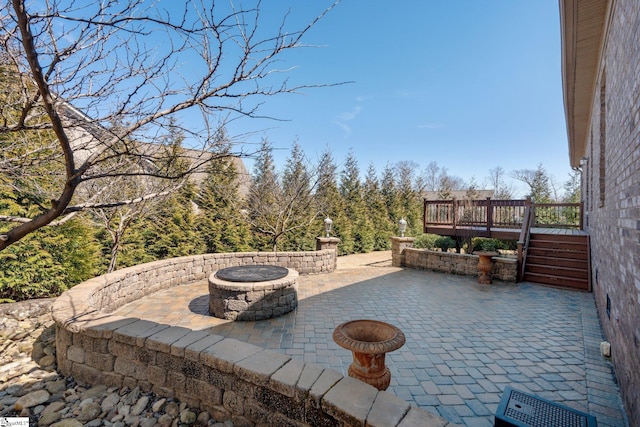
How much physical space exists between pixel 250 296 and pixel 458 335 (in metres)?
3.22

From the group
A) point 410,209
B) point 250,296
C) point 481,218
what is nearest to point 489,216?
point 481,218

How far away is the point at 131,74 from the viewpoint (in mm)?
2033

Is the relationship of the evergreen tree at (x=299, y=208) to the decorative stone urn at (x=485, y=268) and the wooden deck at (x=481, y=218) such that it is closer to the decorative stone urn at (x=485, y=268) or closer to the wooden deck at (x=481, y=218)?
the wooden deck at (x=481, y=218)

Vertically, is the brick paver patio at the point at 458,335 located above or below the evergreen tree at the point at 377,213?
below

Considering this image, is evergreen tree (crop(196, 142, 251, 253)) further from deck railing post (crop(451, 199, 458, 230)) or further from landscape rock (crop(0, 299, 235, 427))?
deck railing post (crop(451, 199, 458, 230))

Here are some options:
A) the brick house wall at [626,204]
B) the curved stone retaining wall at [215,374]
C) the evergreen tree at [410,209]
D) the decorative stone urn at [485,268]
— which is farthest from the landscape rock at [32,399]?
the evergreen tree at [410,209]

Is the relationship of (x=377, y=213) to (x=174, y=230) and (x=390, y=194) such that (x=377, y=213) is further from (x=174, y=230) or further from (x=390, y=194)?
(x=174, y=230)

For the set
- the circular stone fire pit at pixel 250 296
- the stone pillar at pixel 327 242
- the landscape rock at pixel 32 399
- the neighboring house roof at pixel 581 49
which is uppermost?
the neighboring house roof at pixel 581 49

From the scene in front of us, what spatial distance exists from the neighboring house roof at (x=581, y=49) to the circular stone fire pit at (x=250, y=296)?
579 cm

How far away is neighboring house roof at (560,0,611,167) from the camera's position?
3.65m

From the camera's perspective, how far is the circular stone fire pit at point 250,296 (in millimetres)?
4379

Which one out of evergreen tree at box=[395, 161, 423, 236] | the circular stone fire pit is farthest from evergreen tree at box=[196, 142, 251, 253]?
evergreen tree at box=[395, 161, 423, 236]

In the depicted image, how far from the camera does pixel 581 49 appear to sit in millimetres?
4520

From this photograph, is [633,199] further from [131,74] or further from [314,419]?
[131,74]
